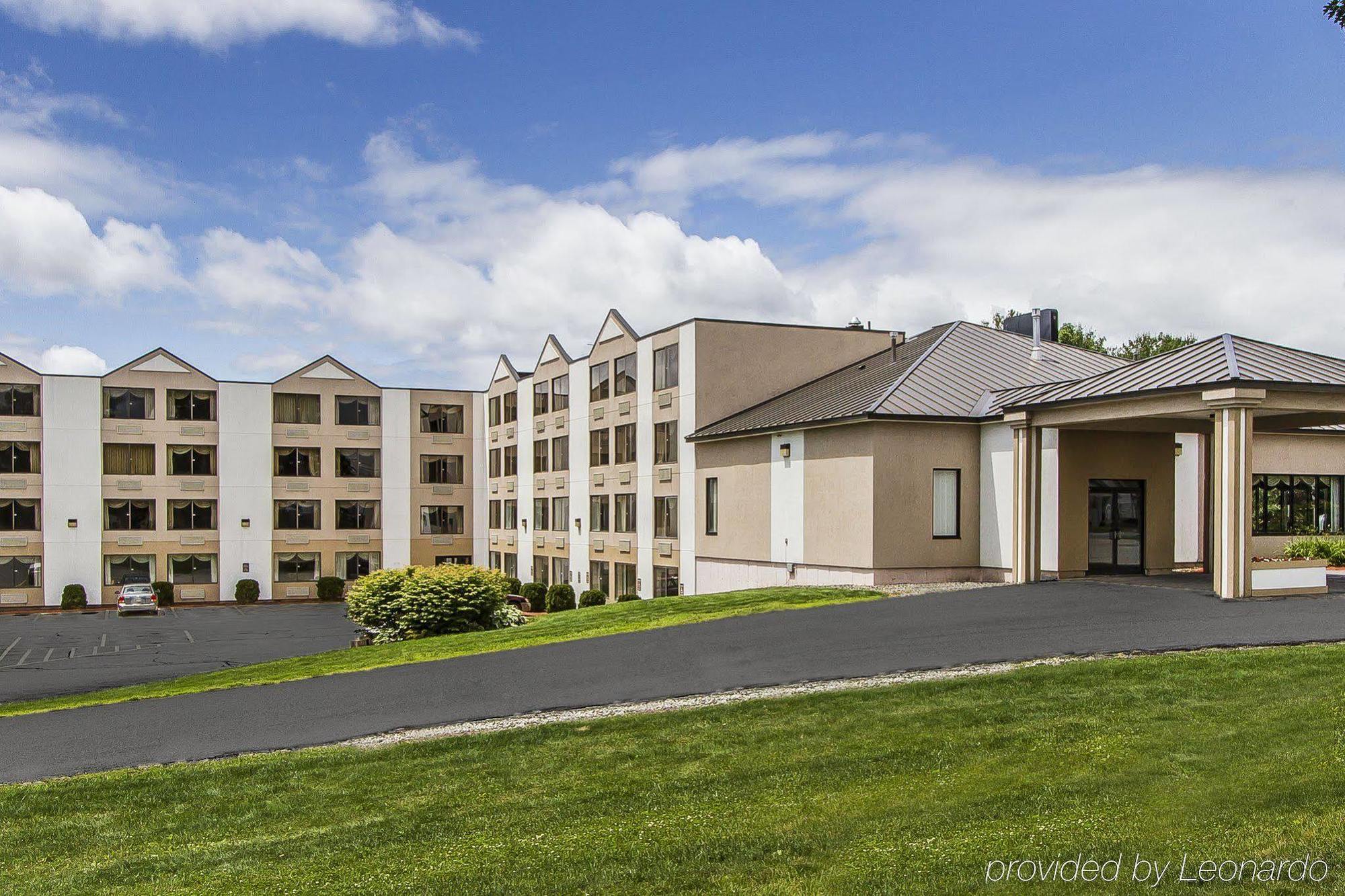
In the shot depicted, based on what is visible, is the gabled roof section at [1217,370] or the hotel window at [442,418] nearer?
the gabled roof section at [1217,370]

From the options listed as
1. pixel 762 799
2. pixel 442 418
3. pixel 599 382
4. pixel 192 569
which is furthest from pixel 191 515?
pixel 762 799

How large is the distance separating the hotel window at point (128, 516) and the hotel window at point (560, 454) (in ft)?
70.9

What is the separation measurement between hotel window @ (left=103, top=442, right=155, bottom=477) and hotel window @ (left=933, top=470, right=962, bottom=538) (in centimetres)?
4398

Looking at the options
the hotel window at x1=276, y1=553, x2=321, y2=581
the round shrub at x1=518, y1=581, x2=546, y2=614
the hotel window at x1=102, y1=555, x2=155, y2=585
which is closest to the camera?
the round shrub at x1=518, y1=581, x2=546, y2=614

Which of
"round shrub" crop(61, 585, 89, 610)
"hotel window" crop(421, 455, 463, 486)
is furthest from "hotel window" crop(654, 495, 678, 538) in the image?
"round shrub" crop(61, 585, 89, 610)

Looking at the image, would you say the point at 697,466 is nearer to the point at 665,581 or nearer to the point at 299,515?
the point at 665,581

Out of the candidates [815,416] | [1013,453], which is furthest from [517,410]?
[1013,453]

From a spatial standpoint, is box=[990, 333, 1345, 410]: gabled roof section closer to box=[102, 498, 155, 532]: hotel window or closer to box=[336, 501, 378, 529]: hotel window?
box=[336, 501, 378, 529]: hotel window

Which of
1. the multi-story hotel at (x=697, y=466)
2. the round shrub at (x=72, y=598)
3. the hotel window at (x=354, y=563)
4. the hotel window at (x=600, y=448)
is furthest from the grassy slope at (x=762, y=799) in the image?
the hotel window at (x=354, y=563)

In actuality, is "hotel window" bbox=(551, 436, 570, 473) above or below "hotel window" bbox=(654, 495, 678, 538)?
above

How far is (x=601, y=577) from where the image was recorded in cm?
4525

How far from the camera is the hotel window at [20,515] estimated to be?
5447 cm

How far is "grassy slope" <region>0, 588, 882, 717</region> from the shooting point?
19.9 m

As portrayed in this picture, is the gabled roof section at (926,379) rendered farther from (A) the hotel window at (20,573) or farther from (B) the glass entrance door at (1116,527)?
(A) the hotel window at (20,573)
